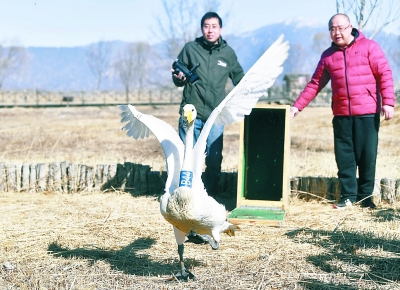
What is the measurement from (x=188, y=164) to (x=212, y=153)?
292 centimetres

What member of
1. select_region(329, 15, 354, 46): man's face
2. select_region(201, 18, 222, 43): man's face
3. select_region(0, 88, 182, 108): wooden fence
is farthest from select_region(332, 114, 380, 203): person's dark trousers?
select_region(0, 88, 182, 108): wooden fence

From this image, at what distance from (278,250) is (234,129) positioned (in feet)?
38.4

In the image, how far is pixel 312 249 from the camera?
5160mm

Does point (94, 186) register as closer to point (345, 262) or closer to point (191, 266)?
point (191, 266)

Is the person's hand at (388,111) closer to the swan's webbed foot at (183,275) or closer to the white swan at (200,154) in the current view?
the white swan at (200,154)

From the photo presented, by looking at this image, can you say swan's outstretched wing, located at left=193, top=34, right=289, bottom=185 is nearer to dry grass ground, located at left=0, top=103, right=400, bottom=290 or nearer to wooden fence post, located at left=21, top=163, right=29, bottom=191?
dry grass ground, located at left=0, top=103, right=400, bottom=290

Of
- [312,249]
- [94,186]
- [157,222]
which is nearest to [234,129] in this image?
[94,186]

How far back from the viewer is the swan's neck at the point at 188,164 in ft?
13.8

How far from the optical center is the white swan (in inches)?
164

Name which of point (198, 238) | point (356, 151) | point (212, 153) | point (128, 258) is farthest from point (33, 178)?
point (356, 151)

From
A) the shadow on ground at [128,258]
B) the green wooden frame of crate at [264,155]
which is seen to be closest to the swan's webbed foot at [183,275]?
the shadow on ground at [128,258]

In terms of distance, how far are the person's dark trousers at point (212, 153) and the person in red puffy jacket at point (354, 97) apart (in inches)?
39.2

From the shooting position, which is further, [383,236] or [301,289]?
[383,236]

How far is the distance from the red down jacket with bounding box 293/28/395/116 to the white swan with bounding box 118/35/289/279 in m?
1.89
